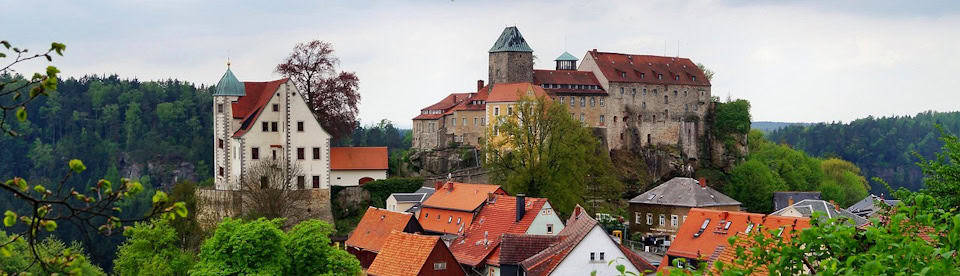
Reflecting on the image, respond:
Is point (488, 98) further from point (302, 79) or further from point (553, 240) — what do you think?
point (553, 240)

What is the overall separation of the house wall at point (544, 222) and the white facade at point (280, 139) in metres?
13.5

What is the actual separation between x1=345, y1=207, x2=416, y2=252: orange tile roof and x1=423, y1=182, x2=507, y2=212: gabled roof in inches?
115

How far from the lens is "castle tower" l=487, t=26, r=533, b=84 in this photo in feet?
250

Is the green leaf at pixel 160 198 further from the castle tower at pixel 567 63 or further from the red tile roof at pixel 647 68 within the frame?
the castle tower at pixel 567 63

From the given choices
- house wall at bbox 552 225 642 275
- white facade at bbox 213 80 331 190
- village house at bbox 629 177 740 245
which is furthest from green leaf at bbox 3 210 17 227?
village house at bbox 629 177 740 245

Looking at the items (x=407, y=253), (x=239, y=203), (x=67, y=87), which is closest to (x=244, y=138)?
(x=239, y=203)

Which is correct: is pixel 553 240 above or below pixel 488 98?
below

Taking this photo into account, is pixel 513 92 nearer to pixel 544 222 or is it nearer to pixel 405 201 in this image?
pixel 405 201

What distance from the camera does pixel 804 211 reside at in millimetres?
59594

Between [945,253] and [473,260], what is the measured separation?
34346mm

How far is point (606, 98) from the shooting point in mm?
78812

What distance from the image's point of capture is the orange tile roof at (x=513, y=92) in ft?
235

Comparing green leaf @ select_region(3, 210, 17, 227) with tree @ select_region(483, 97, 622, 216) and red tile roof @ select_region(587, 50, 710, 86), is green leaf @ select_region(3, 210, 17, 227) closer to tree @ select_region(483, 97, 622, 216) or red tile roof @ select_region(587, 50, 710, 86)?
tree @ select_region(483, 97, 622, 216)

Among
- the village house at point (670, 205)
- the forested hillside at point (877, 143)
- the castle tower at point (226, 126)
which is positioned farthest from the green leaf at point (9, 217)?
the forested hillside at point (877, 143)
